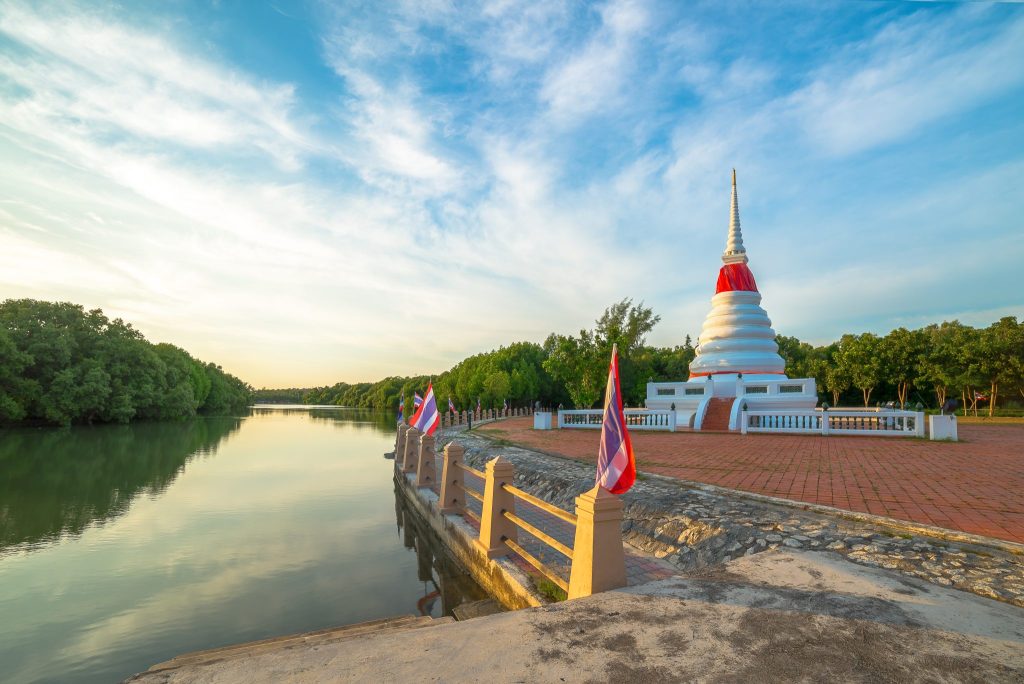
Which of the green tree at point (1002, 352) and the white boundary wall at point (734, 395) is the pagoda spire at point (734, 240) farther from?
the green tree at point (1002, 352)

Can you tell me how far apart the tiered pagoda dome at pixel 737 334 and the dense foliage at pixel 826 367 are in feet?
15.8

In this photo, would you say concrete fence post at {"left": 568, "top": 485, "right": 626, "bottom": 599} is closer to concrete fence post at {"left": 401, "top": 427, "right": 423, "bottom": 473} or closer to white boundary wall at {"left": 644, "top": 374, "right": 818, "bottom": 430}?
concrete fence post at {"left": 401, "top": 427, "right": 423, "bottom": 473}

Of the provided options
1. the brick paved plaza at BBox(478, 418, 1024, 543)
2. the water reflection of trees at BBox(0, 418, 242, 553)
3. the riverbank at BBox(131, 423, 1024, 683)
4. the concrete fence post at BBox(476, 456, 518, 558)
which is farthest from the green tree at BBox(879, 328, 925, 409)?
the water reflection of trees at BBox(0, 418, 242, 553)

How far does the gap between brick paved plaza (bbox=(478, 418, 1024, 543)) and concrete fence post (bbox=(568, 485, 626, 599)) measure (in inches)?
168

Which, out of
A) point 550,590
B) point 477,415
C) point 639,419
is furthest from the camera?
point 477,415

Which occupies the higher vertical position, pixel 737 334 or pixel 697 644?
pixel 737 334

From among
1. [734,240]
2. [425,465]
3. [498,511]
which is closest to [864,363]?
[734,240]

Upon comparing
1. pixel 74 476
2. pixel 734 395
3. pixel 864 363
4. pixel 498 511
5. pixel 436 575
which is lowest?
pixel 74 476

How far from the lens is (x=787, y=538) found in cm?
592

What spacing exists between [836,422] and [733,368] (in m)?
9.36

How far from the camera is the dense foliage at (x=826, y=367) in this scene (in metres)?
29.7

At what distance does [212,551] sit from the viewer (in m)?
10.6

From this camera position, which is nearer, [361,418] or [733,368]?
[733,368]

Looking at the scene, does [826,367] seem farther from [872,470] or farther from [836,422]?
[872,470]
